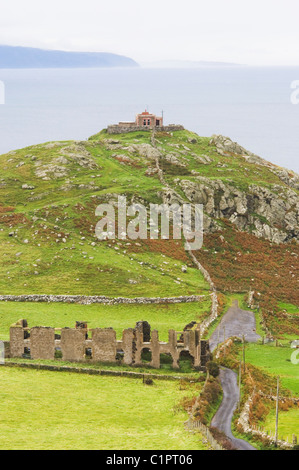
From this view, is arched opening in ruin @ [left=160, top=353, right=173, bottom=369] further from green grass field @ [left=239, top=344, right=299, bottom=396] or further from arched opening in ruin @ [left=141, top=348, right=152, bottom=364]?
green grass field @ [left=239, top=344, right=299, bottom=396]

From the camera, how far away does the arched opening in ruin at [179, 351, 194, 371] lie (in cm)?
7162

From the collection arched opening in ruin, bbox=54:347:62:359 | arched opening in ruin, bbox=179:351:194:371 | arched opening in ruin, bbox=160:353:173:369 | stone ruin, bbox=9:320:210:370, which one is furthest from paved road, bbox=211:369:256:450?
arched opening in ruin, bbox=54:347:62:359

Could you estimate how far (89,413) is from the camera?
5788cm

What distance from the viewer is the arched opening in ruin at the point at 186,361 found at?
235 feet

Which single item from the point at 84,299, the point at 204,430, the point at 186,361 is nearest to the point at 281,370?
the point at 186,361

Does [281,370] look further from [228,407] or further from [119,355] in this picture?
[119,355]

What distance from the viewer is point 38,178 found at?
133125mm

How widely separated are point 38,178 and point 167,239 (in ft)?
106

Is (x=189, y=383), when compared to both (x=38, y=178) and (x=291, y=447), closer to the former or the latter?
(x=291, y=447)

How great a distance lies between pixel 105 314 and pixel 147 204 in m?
38.6

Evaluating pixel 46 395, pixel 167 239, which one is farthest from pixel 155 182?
pixel 46 395

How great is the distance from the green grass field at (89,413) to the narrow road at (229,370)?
286cm

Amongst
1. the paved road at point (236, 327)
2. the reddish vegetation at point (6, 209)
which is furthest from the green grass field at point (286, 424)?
the reddish vegetation at point (6, 209)

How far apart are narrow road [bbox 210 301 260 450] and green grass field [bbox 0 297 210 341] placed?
364 centimetres
